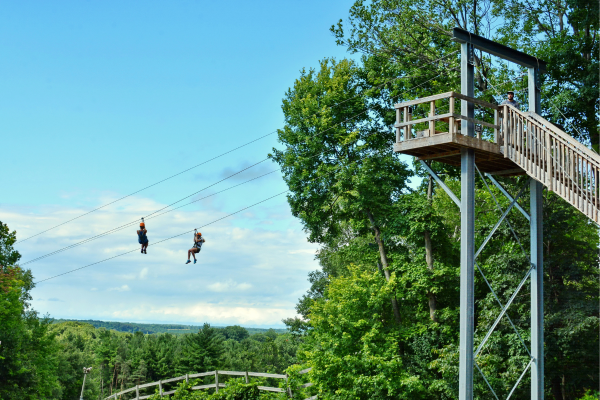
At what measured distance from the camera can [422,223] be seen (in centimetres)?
2430

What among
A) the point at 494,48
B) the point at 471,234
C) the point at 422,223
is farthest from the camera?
the point at 422,223

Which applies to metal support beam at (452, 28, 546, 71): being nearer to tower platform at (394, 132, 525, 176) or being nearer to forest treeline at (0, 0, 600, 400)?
tower platform at (394, 132, 525, 176)

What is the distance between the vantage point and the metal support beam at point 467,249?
1167 centimetres

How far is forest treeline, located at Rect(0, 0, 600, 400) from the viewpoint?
19.5 m

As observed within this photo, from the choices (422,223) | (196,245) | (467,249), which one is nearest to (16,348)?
(196,245)

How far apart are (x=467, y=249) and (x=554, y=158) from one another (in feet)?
8.42

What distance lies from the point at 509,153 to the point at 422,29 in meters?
12.4

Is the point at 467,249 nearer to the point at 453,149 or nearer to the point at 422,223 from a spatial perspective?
the point at 453,149

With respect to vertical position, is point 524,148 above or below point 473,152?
above

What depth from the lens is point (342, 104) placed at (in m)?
27.3

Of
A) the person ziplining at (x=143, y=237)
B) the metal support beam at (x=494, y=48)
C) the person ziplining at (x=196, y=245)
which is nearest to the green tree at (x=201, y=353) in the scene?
the person ziplining at (x=143, y=237)

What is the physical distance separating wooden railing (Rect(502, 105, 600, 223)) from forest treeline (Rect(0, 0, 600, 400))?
726cm

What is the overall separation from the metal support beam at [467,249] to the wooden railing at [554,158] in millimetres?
1036

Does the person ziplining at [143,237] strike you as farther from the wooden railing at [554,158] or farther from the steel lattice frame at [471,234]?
the wooden railing at [554,158]
